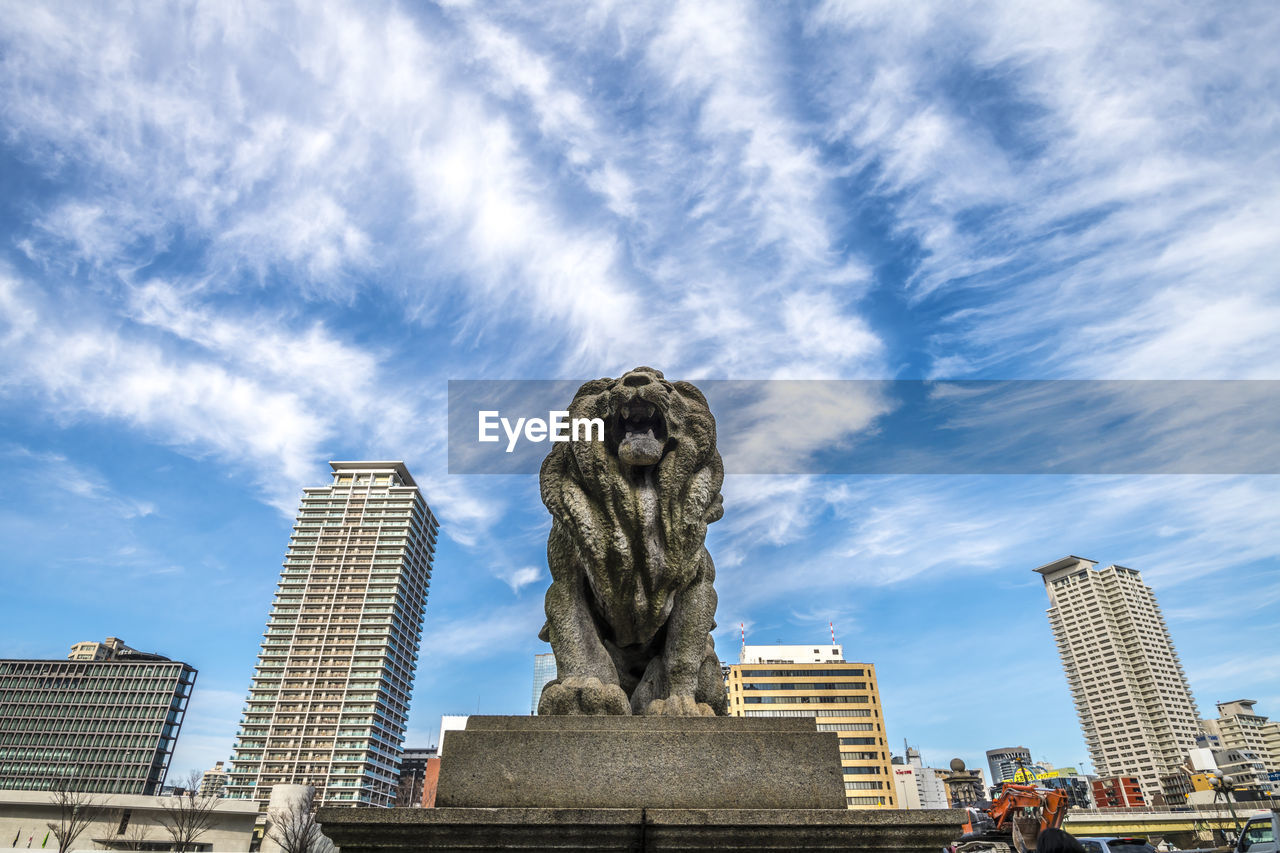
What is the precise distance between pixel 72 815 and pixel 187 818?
4.68m

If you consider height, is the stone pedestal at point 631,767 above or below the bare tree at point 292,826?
below

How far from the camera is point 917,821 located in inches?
125

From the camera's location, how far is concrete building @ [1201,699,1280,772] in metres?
138

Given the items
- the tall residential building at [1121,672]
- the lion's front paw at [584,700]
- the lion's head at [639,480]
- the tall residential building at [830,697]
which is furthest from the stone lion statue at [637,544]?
the tall residential building at [1121,672]

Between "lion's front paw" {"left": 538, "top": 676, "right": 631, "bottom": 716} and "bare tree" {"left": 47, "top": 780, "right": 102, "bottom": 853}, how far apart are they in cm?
3769

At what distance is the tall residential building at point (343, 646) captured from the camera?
108938 mm

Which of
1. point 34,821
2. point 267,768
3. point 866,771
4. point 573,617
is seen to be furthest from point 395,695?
point 573,617

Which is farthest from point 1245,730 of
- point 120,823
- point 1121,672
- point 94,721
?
point 94,721

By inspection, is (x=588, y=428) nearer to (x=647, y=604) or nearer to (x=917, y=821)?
(x=647, y=604)

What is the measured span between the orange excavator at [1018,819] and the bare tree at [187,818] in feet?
110

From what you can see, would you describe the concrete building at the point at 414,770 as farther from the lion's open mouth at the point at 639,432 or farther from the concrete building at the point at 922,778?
the lion's open mouth at the point at 639,432

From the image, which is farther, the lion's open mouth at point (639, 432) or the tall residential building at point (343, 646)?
the tall residential building at point (343, 646)

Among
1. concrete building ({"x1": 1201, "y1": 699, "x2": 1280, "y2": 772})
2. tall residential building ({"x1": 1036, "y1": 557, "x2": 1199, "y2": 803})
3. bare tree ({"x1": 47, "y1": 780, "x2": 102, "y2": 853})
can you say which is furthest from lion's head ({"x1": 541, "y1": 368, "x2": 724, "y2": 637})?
tall residential building ({"x1": 1036, "y1": 557, "x2": 1199, "y2": 803})

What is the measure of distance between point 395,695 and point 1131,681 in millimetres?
158568
